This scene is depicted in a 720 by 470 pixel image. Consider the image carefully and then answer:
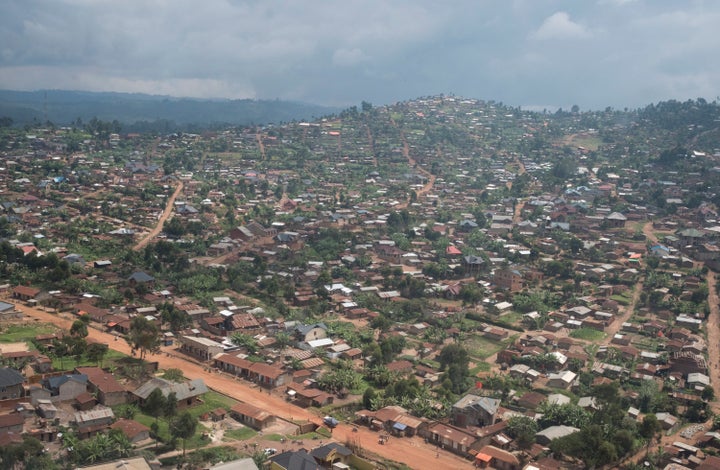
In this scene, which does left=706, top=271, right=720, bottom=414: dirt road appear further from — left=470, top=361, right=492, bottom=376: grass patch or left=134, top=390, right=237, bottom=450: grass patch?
left=134, top=390, right=237, bottom=450: grass patch

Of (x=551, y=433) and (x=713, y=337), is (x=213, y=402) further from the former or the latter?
(x=713, y=337)

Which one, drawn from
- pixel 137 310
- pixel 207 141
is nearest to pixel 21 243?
pixel 137 310

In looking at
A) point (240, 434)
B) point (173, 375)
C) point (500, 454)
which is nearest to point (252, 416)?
point (240, 434)

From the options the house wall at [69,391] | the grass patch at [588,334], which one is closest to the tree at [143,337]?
the house wall at [69,391]

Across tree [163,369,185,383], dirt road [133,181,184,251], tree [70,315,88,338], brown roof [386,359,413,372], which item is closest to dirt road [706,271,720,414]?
brown roof [386,359,413,372]

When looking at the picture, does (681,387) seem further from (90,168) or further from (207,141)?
(207,141)

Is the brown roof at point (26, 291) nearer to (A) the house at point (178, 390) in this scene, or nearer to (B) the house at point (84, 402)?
(A) the house at point (178, 390)
